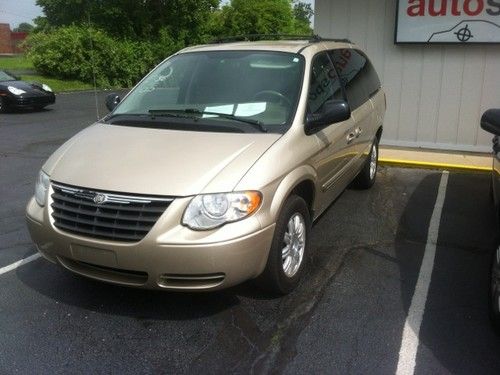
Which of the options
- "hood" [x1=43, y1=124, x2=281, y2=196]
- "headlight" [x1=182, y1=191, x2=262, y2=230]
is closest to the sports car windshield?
"hood" [x1=43, y1=124, x2=281, y2=196]

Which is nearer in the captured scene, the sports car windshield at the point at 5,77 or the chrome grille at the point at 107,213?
the chrome grille at the point at 107,213

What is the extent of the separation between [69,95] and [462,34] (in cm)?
1702

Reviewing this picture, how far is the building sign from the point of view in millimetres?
7906

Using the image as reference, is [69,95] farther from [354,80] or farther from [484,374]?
[484,374]

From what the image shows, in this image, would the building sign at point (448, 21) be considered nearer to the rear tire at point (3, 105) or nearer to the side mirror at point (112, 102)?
the side mirror at point (112, 102)

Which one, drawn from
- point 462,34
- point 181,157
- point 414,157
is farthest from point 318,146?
point 462,34

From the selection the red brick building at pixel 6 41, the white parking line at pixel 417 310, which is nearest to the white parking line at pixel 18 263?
the white parking line at pixel 417 310

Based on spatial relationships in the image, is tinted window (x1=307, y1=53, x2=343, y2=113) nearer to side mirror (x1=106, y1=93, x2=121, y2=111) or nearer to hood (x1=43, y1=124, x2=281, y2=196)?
hood (x1=43, y1=124, x2=281, y2=196)

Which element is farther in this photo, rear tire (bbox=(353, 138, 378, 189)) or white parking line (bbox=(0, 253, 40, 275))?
rear tire (bbox=(353, 138, 378, 189))

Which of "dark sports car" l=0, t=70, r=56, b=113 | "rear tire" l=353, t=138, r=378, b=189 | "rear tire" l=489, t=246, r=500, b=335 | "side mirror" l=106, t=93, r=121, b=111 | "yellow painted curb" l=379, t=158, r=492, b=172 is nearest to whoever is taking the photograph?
"rear tire" l=489, t=246, r=500, b=335

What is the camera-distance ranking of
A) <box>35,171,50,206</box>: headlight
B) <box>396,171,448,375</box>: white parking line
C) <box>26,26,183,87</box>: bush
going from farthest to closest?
<box>26,26,183,87</box>: bush → <box>35,171,50,206</box>: headlight → <box>396,171,448,375</box>: white parking line

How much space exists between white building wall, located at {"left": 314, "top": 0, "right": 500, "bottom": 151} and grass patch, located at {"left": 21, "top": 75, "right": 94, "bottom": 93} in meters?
17.6

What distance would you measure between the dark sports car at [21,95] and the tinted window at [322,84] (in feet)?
39.8

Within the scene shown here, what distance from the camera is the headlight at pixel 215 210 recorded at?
10.4 feet
